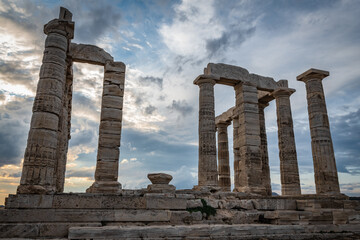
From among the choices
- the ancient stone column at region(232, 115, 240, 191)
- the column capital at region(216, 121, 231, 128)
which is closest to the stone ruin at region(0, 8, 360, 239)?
the ancient stone column at region(232, 115, 240, 191)

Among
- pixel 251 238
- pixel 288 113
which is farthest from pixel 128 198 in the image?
pixel 288 113

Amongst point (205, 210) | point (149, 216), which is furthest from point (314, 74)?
point (149, 216)

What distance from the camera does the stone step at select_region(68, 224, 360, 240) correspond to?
318 inches

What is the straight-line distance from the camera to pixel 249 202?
1258 centimetres

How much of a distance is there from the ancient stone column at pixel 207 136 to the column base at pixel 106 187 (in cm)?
584

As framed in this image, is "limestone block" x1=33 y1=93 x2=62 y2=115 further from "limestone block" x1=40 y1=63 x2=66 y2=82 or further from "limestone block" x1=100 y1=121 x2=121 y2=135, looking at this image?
"limestone block" x1=100 y1=121 x2=121 y2=135

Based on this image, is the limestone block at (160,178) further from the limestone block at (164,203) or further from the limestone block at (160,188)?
the limestone block at (164,203)

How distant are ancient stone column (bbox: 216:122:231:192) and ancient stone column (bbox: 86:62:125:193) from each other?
44.2ft

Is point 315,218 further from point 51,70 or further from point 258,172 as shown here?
point 51,70

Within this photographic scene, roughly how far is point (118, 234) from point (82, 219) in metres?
2.22

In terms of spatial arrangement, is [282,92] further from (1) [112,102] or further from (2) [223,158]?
(1) [112,102]

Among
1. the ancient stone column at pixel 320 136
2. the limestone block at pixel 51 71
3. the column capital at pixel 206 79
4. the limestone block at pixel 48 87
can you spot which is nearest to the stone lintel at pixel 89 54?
the limestone block at pixel 51 71

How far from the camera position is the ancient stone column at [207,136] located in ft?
57.7

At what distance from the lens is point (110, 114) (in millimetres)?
15258
